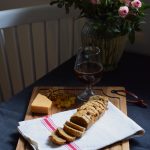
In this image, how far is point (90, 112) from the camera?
826 mm

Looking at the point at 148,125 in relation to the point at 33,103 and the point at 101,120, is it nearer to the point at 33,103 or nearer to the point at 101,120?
the point at 101,120

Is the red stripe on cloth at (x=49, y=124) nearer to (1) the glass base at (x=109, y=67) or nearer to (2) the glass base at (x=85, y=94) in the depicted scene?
(2) the glass base at (x=85, y=94)

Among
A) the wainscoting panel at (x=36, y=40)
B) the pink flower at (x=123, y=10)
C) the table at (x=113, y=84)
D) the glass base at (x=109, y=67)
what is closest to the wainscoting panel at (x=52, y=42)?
the wainscoting panel at (x=36, y=40)

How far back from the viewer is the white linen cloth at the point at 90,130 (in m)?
0.77

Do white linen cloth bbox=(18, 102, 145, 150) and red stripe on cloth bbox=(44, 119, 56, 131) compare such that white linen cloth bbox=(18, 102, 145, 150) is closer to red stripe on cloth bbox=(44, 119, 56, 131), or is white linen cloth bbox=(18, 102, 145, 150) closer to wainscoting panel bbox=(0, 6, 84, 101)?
red stripe on cloth bbox=(44, 119, 56, 131)

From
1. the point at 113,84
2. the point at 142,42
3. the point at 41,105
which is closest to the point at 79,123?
the point at 41,105

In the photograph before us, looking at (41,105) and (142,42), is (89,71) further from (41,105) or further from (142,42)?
(142,42)

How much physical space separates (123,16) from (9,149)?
50cm

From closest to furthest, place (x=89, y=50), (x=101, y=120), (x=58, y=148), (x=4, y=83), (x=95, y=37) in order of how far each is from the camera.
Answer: (x=58, y=148), (x=101, y=120), (x=89, y=50), (x=95, y=37), (x=4, y=83)

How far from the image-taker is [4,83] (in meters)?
1.73

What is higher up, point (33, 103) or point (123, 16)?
point (123, 16)

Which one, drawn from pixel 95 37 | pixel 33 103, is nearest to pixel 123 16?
pixel 95 37

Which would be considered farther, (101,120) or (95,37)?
(95,37)

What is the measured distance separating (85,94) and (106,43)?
21 centimetres
